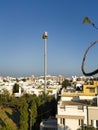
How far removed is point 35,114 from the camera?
66.2ft

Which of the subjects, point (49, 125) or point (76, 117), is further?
point (49, 125)

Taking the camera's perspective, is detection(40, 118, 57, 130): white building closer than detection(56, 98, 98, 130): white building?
No

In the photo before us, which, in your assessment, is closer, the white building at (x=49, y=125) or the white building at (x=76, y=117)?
the white building at (x=76, y=117)

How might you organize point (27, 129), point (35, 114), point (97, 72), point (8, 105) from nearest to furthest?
point (97, 72)
point (27, 129)
point (35, 114)
point (8, 105)

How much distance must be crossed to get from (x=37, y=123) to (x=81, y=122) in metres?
5.31

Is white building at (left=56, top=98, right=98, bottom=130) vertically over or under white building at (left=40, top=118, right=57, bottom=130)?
over

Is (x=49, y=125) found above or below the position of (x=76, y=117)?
below

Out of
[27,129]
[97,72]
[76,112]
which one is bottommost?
[27,129]

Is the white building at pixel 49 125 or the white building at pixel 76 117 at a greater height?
the white building at pixel 76 117

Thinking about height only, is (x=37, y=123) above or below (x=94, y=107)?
below

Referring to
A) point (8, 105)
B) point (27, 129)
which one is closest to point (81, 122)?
point (27, 129)

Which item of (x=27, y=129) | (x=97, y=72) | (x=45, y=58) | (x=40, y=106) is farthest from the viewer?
(x=45, y=58)

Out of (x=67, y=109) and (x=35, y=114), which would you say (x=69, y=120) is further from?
(x=35, y=114)

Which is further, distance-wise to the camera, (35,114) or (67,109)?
(35,114)
